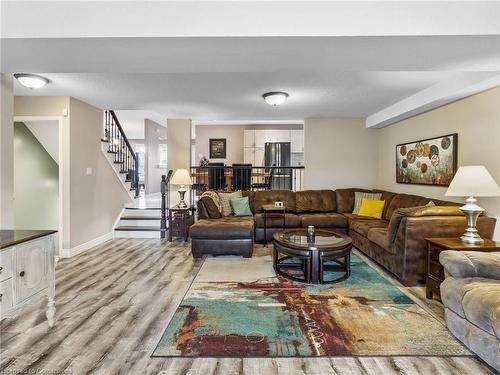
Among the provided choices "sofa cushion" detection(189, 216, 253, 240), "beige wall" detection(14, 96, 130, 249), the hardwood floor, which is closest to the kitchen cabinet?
"beige wall" detection(14, 96, 130, 249)

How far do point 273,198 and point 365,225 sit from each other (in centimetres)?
202

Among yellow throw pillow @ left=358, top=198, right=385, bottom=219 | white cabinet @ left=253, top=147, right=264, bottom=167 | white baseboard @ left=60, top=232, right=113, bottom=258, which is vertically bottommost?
white baseboard @ left=60, top=232, right=113, bottom=258

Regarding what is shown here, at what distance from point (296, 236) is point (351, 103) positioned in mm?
2755

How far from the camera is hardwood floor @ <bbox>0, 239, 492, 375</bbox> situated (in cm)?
179

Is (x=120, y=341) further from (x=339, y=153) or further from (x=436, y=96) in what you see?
(x=339, y=153)

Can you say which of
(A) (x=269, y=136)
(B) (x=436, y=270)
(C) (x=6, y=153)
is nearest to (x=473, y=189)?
(B) (x=436, y=270)

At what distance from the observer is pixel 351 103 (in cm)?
484

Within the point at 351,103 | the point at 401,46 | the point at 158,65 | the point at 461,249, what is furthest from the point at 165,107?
the point at 461,249

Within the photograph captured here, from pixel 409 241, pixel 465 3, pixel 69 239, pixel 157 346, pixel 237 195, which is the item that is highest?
pixel 465 3

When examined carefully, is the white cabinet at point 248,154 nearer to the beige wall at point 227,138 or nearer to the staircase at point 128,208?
the beige wall at point 227,138

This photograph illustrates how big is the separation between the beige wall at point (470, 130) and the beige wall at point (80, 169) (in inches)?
227

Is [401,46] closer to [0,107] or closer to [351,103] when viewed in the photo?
[351,103]

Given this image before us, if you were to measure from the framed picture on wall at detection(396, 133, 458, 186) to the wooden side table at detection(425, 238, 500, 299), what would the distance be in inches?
61.8

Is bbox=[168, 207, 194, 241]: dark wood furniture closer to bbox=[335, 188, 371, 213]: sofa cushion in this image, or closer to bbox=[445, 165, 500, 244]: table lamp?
bbox=[335, 188, 371, 213]: sofa cushion
